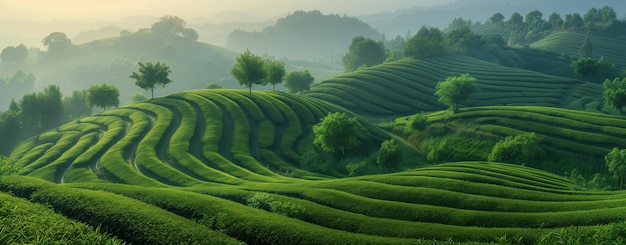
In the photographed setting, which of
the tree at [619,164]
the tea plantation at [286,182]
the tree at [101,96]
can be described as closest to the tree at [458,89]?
the tea plantation at [286,182]

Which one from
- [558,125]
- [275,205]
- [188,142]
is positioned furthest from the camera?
[558,125]

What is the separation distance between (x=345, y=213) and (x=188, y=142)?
178 feet

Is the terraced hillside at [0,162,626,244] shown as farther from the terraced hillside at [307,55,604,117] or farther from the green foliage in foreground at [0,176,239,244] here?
the terraced hillside at [307,55,604,117]

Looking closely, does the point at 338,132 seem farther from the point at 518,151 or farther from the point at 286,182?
the point at 518,151

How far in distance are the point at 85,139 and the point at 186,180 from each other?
4755 cm

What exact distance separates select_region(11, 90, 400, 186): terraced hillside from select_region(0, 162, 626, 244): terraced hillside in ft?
70.1

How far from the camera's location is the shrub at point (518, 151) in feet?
255

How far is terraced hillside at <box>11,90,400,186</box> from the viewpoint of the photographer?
67125 mm

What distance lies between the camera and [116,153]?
246 feet

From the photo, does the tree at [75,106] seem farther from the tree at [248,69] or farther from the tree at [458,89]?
the tree at [458,89]

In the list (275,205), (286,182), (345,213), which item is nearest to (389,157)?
(286,182)

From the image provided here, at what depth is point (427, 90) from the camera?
15500 centimetres

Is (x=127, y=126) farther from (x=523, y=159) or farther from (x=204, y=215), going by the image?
(x=523, y=159)

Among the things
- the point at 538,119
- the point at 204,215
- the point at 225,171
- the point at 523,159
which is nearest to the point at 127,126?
the point at 225,171
